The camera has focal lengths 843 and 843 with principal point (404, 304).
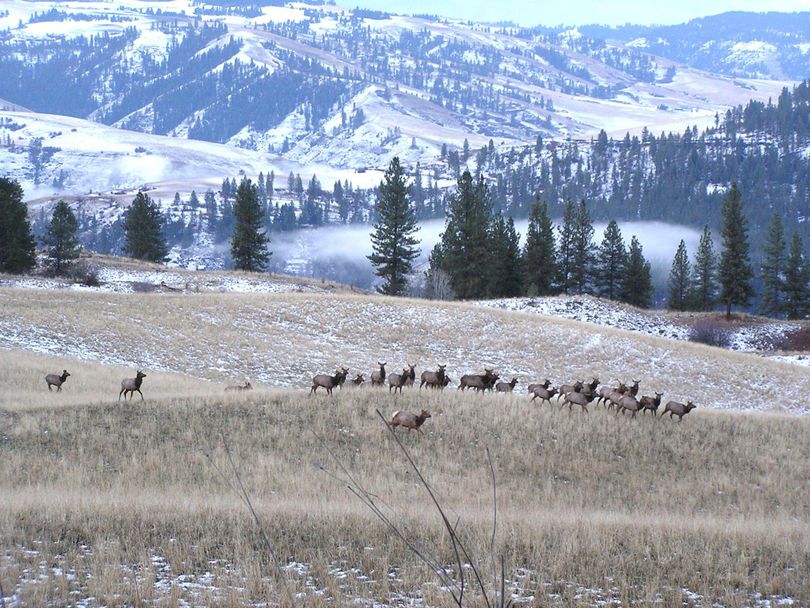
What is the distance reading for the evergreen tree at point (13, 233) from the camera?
5834 centimetres

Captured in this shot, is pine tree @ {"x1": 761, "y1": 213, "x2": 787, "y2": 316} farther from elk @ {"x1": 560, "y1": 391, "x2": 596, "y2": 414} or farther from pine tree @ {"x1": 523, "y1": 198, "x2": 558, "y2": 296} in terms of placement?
elk @ {"x1": 560, "y1": 391, "x2": 596, "y2": 414}

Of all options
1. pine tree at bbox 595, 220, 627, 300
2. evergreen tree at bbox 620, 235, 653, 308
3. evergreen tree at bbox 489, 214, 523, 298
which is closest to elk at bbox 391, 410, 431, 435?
evergreen tree at bbox 489, 214, 523, 298

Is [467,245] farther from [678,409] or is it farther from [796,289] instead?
[678,409]

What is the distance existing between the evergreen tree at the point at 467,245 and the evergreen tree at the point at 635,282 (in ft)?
55.8

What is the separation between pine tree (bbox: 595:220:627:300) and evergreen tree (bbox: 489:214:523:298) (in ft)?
28.1

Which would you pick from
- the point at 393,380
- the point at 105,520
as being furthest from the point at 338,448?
the point at 105,520

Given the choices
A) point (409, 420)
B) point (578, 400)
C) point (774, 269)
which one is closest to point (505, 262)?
point (774, 269)

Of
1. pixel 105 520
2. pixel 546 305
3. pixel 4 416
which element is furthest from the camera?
pixel 546 305

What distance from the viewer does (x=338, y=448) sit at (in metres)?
18.1

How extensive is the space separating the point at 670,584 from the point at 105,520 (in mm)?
7128

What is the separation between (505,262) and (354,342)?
36.3 metres

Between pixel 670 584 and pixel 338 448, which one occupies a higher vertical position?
pixel 670 584

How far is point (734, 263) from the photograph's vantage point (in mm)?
71875

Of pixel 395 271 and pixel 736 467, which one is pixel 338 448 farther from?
pixel 395 271
